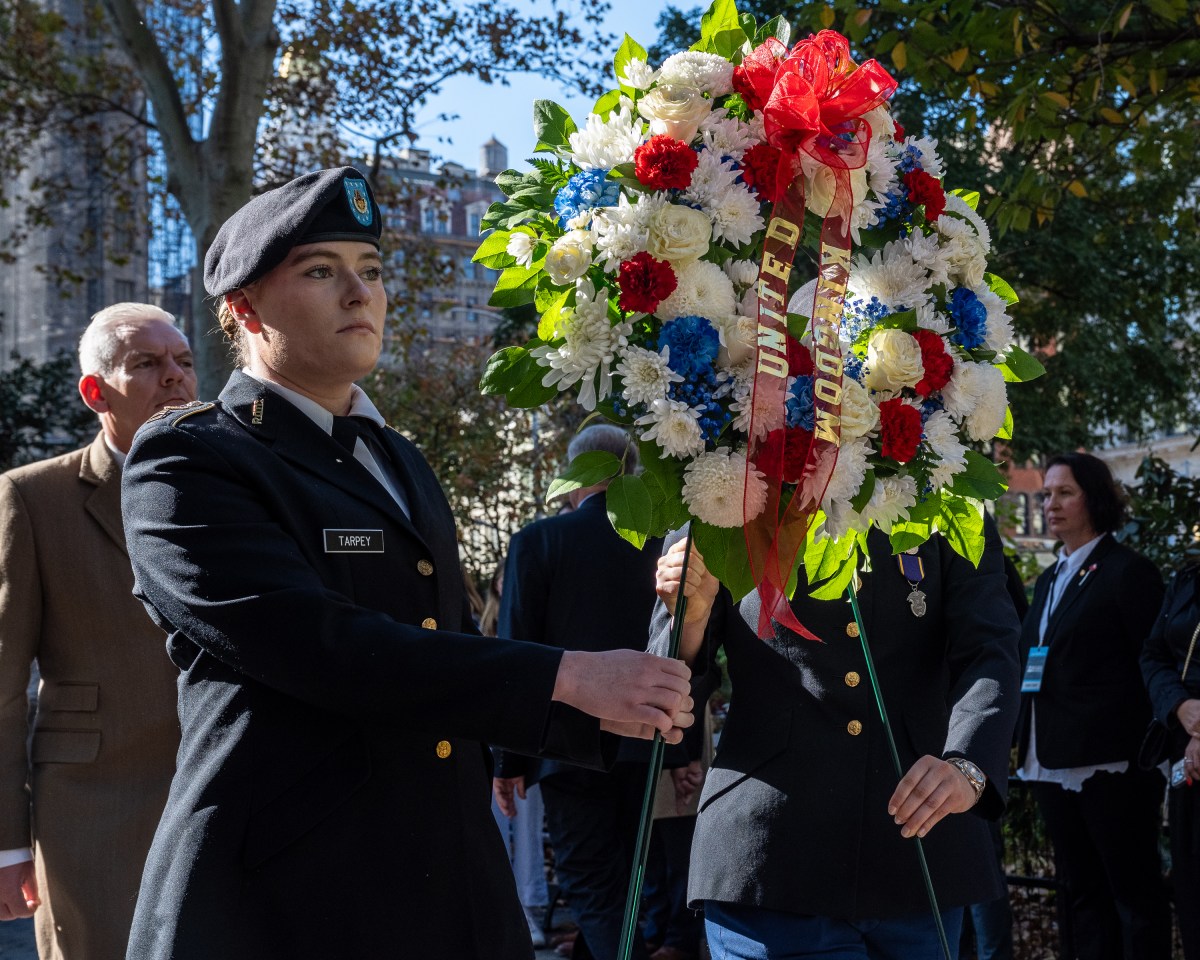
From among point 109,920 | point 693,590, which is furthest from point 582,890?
point 693,590

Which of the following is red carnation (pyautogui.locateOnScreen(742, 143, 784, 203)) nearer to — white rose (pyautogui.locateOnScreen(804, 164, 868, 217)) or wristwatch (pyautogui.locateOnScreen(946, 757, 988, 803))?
white rose (pyautogui.locateOnScreen(804, 164, 868, 217))

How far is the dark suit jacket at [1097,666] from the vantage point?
233 inches

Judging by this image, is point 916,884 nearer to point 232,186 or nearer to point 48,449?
point 232,186

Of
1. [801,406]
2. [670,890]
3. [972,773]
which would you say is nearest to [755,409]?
[801,406]

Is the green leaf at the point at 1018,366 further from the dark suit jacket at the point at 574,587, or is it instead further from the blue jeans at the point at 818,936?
the dark suit jacket at the point at 574,587

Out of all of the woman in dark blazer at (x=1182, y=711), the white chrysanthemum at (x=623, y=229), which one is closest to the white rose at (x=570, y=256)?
the white chrysanthemum at (x=623, y=229)

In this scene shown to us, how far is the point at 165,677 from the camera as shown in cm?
378

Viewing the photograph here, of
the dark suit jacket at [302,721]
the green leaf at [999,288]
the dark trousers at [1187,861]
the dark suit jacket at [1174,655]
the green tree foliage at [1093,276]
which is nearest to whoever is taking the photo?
the dark suit jacket at [302,721]

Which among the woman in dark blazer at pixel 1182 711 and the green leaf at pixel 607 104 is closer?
the green leaf at pixel 607 104

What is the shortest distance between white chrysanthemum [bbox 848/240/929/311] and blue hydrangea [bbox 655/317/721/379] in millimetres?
373

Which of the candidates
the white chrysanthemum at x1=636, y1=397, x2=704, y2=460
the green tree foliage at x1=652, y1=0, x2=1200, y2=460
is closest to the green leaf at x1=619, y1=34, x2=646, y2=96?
the white chrysanthemum at x1=636, y1=397, x2=704, y2=460

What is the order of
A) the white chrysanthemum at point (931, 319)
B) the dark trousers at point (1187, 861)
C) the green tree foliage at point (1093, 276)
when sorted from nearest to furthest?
the white chrysanthemum at point (931, 319), the dark trousers at point (1187, 861), the green tree foliage at point (1093, 276)

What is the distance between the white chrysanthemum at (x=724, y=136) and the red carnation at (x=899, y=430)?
531 mm

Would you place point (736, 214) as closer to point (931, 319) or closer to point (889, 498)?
point (931, 319)
